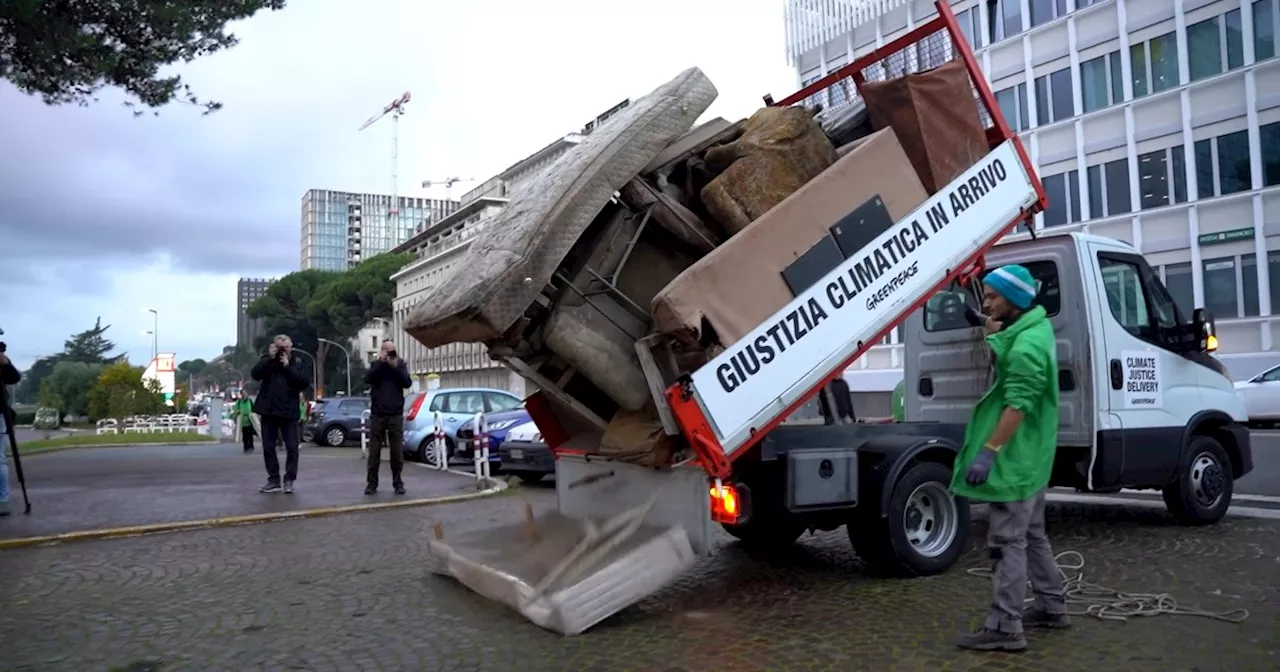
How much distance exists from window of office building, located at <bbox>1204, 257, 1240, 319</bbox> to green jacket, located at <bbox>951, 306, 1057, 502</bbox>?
2863cm

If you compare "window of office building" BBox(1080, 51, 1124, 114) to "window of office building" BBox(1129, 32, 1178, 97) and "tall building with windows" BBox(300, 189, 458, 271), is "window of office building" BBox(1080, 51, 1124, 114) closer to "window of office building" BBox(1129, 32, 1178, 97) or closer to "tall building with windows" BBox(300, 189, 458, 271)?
→ "window of office building" BBox(1129, 32, 1178, 97)

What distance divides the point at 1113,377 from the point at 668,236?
3.74m

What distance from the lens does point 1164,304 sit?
785 cm

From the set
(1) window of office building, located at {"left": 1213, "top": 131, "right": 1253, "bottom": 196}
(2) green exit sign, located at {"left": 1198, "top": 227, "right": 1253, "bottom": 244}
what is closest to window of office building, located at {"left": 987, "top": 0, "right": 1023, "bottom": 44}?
(1) window of office building, located at {"left": 1213, "top": 131, "right": 1253, "bottom": 196}

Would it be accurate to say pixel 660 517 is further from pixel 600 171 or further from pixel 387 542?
pixel 387 542

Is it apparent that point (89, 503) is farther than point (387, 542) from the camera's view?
Yes

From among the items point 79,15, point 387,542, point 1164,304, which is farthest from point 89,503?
point 1164,304

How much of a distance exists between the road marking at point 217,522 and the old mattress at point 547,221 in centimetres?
462

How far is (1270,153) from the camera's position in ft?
92.2

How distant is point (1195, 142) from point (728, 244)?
3014 cm

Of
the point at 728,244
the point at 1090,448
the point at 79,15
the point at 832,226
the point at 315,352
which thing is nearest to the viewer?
the point at 728,244

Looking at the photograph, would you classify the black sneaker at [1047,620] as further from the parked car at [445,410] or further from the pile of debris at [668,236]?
the parked car at [445,410]

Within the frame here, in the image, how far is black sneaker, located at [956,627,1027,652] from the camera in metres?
4.53

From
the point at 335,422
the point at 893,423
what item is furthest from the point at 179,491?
the point at 335,422
